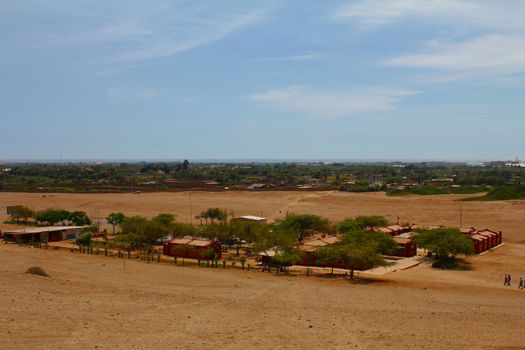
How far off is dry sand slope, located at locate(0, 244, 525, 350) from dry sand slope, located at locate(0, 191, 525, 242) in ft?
108

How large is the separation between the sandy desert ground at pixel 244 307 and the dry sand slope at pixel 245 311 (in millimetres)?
50

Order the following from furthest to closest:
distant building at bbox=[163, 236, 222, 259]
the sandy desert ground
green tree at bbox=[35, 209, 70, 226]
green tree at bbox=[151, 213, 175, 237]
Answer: green tree at bbox=[35, 209, 70, 226] < green tree at bbox=[151, 213, 175, 237] < distant building at bbox=[163, 236, 222, 259] < the sandy desert ground

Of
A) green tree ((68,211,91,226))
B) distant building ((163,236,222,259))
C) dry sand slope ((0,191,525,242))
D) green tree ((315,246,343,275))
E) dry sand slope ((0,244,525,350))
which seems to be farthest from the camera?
dry sand slope ((0,191,525,242))

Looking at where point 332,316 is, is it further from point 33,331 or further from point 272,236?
point 272,236

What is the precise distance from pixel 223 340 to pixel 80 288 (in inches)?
489

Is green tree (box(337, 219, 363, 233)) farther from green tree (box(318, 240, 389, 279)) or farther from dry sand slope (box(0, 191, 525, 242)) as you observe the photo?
dry sand slope (box(0, 191, 525, 242))

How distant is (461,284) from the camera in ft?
116

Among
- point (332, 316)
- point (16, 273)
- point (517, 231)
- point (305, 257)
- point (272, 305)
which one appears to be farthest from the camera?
point (517, 231)

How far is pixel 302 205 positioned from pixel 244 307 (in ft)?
228

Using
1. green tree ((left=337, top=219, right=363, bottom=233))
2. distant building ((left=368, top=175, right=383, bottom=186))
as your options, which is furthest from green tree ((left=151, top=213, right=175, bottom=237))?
distant building ((left=368, top=175, right=383, bottom=186))

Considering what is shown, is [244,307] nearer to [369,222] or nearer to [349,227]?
[349,227]

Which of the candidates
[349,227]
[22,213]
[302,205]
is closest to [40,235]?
[22,213]

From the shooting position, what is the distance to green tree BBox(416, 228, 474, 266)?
141 feet

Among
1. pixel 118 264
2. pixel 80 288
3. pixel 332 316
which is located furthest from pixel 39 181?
pixel 332 316
